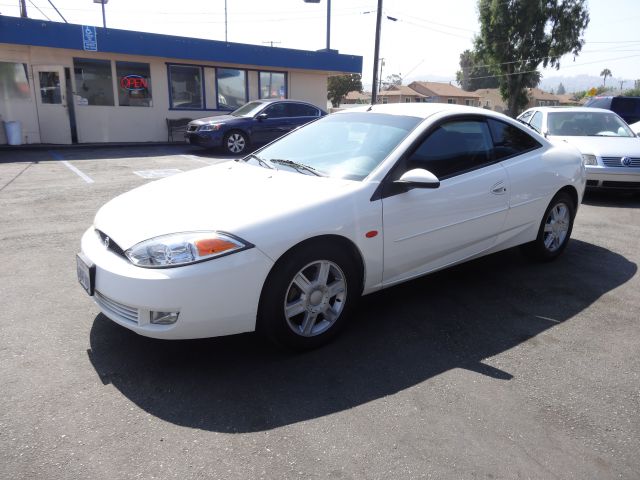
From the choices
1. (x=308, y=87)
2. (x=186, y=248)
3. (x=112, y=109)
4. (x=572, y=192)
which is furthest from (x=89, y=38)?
(x=186, y=248)

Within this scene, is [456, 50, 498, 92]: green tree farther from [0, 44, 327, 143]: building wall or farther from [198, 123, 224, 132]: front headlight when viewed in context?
[198, 123, 224, 132]: front headlight

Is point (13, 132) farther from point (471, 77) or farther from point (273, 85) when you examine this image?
point (471, 77)

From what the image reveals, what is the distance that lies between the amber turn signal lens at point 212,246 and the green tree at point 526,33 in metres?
40.4

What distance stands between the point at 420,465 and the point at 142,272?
5.75ft

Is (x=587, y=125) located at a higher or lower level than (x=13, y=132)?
higher

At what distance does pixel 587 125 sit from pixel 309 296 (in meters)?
8.06

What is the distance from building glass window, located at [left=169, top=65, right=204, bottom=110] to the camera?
17.7 m

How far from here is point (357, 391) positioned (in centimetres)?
293

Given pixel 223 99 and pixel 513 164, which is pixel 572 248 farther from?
pixel 223 99

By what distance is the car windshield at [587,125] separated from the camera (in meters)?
9.05

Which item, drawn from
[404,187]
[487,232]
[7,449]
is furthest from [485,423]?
[7,449]

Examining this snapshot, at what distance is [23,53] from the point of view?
48.8 ft

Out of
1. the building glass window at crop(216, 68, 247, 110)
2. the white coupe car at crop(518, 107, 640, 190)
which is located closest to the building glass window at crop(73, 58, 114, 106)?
the building glass window at crop(216, 68, 247, 110)

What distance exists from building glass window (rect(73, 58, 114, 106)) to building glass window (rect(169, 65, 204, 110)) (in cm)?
209
